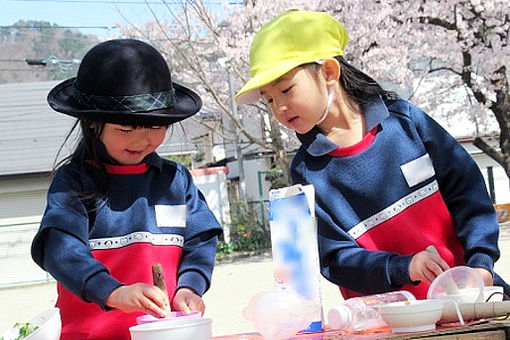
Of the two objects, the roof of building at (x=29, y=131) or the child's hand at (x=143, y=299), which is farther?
the roof of building at (x=29, y=131)

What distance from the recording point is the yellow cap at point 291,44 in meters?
2.00

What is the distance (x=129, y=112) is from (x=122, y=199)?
26cm

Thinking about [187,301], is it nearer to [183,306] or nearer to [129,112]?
[183,306]

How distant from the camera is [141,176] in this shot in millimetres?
2113

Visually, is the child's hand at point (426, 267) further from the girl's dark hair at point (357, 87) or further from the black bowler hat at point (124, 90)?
the black bowler hat at point (124, 90)

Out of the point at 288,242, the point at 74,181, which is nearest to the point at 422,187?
the point at 288,242

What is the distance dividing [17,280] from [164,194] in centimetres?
1751

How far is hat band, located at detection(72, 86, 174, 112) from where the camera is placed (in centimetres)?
195

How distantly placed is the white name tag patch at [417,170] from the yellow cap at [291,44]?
357mm

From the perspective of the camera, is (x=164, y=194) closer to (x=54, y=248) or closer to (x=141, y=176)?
(x=141, y=176)

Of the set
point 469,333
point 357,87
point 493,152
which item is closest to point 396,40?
point 493,152

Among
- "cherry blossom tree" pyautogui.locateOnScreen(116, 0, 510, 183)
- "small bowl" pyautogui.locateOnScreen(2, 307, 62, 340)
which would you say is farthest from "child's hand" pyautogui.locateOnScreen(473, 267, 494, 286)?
"cherry blossom tree" pyautogui.locateOnScreen(116, 0, 510, 183)

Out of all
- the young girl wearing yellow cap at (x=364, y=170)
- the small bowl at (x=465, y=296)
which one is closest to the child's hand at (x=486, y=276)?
the young girl wearing yellow cap at (x=364, y=170)

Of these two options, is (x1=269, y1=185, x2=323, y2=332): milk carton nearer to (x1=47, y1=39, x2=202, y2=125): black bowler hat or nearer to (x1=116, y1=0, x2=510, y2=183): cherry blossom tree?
(x1=47, y1=39, x2=202, y2=125): black bowler hat
